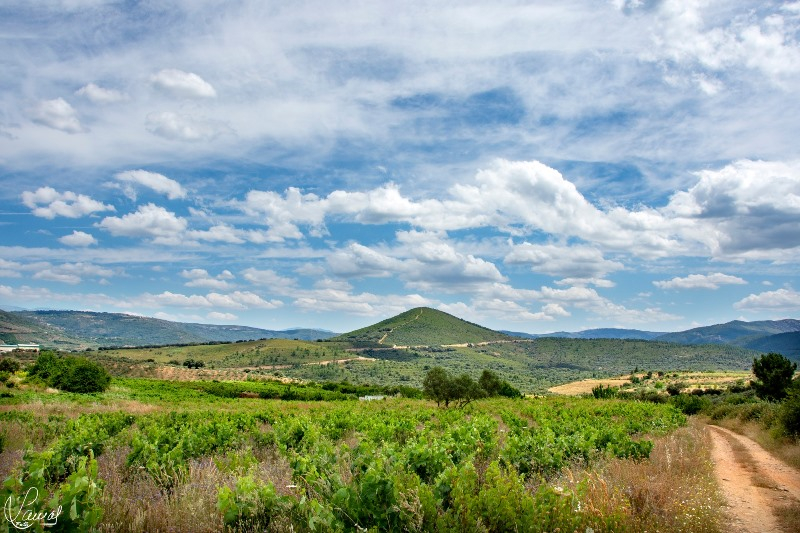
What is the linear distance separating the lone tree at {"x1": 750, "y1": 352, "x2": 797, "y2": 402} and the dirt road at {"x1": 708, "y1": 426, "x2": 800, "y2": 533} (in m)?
38.2

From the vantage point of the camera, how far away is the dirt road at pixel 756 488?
1077 cm

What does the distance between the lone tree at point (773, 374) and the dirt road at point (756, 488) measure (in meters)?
38.2

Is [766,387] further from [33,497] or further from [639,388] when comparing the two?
[33,497]

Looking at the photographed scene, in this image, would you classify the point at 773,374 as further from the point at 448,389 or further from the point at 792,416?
the point at 792,416

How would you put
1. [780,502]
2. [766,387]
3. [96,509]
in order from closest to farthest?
[96,509]
[780,502]
[766,387]

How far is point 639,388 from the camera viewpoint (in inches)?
3642

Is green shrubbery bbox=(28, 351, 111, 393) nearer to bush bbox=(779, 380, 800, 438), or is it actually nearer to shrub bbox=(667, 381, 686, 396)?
bush bbox=(779, 380, 800, 438)

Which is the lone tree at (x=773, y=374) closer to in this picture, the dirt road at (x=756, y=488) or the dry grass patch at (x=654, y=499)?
the dirt road at (x=756, y=488)

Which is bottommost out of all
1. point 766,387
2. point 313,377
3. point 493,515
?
point 313,377

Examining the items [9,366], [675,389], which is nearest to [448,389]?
[675,389]

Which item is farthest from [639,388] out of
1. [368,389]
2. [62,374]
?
[62,374]

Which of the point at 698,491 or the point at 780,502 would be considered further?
the point at 780,502

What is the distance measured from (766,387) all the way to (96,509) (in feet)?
223

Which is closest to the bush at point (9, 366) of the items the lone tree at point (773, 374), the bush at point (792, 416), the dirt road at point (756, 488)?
the dirt road at point (756, 488)
